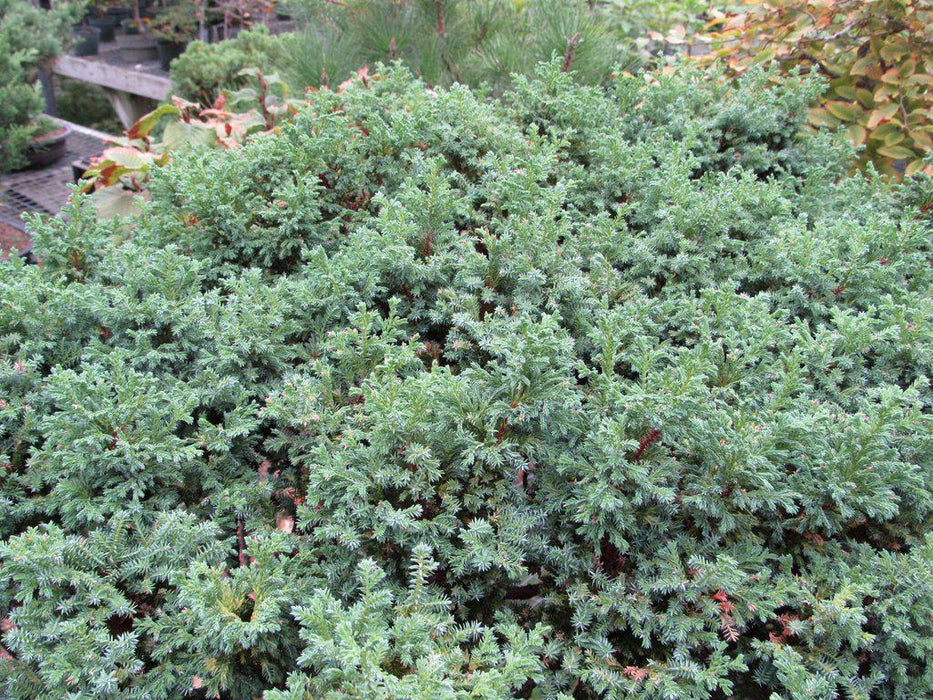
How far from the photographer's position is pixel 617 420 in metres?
1.18

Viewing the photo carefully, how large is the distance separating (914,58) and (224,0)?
6.60 metres

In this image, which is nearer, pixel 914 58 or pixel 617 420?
pixel 617 420

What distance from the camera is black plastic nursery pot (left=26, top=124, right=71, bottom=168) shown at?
4484mm

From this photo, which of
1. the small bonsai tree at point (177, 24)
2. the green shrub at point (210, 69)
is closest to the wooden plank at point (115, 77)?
the small bonsai tree at point (177, 24)

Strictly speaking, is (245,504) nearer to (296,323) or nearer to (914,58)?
(296,323)

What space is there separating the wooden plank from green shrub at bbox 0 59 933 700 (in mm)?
5316

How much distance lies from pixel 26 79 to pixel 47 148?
0.72m

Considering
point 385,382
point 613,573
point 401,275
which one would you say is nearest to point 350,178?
point 401,275

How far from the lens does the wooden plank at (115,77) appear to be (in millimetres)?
6184

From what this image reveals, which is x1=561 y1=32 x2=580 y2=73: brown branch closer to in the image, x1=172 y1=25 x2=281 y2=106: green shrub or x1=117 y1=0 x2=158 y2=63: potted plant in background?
x1=172 y1=25 x2=281 y2=106: green shrub

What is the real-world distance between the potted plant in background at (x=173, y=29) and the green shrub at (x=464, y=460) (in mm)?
5986

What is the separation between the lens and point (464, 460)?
3.78ft

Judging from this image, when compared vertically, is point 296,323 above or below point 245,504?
above

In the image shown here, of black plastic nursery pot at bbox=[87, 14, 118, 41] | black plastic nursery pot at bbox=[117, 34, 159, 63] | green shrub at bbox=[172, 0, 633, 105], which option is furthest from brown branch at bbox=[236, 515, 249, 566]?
black plastic nursery pot at bbox=[87, 14, 118, 41]
